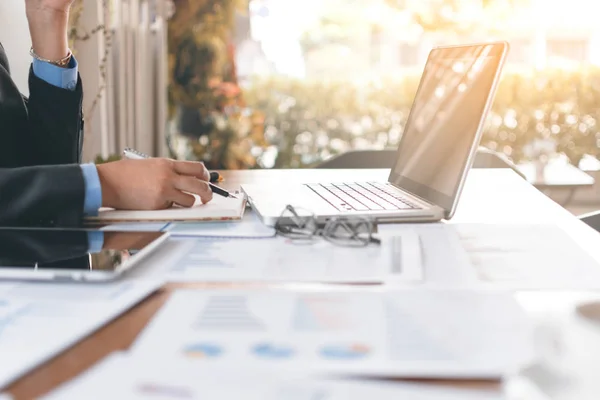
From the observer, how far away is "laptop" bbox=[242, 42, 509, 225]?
1.07 metres

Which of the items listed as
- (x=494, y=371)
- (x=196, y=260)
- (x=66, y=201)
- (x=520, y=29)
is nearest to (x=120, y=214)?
(x=66, y=201)

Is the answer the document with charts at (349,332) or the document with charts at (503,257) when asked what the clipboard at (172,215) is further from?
the document with charts at (349,332)

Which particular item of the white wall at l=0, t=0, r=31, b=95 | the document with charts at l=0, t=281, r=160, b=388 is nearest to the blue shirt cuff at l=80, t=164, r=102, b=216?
the document with charts at l=0, t=281, r=160, b=388

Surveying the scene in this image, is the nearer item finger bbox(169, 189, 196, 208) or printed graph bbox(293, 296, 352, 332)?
printed graph bbox(293, 296, 352, 332)

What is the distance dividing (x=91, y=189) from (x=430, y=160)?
564 mm

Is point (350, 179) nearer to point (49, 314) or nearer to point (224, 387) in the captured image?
point (49, 314)

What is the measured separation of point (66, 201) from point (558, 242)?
0.68 metres

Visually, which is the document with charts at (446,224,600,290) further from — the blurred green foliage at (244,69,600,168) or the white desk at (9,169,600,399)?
the blurred green foliage at (244,69,600,168)

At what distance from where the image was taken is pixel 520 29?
4.73 m

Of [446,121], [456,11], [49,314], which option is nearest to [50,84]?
[446,121]

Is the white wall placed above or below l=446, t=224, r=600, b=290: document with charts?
above

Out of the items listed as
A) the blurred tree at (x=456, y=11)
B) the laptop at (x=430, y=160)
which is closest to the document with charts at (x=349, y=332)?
the laptop at (x=430, y=160)

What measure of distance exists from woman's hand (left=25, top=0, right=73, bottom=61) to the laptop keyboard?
573 mm

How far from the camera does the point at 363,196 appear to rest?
1255 mm
